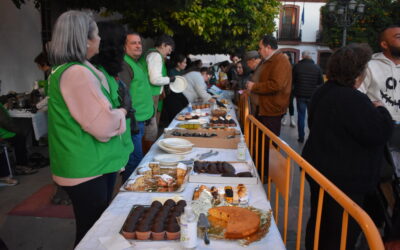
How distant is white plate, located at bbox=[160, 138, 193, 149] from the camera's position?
304 centimetres

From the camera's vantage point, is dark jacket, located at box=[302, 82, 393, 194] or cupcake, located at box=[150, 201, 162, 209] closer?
cupcake, located at box=[150, 201, 162, 209]

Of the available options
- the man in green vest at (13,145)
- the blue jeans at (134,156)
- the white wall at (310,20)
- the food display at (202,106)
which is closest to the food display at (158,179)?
the blue jeans at (134,156)

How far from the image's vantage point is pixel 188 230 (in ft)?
4.75

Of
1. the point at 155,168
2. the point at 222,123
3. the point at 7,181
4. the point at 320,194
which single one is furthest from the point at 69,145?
the point at 7,181

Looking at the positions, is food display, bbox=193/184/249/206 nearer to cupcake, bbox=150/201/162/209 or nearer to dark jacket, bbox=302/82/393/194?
cupcake, bbox=150/201/162/209

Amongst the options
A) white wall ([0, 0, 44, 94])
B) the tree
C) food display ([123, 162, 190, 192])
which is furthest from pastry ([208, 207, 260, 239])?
white wall ([0, 0, 44, 94])

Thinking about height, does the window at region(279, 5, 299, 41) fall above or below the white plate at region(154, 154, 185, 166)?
above

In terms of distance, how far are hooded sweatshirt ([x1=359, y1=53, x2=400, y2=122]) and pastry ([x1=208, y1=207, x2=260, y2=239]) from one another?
2.03 meters

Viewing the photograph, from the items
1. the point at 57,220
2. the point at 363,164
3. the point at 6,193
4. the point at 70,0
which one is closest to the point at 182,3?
the point at 70,0

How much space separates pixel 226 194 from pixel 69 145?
3.15ft

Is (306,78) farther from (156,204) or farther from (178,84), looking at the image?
(156,204)

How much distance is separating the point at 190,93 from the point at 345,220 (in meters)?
5.22

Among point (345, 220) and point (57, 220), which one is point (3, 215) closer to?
point (57, 220)

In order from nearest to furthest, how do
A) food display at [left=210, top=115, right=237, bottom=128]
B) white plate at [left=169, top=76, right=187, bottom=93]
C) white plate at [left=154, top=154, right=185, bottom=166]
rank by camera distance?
white plate at [left=154, top=154, right=185, bottom=166], food display at [left=210, top=115, right=237, bottom=128], white plate at [left=169, top=76, right=187, bottom=93]
